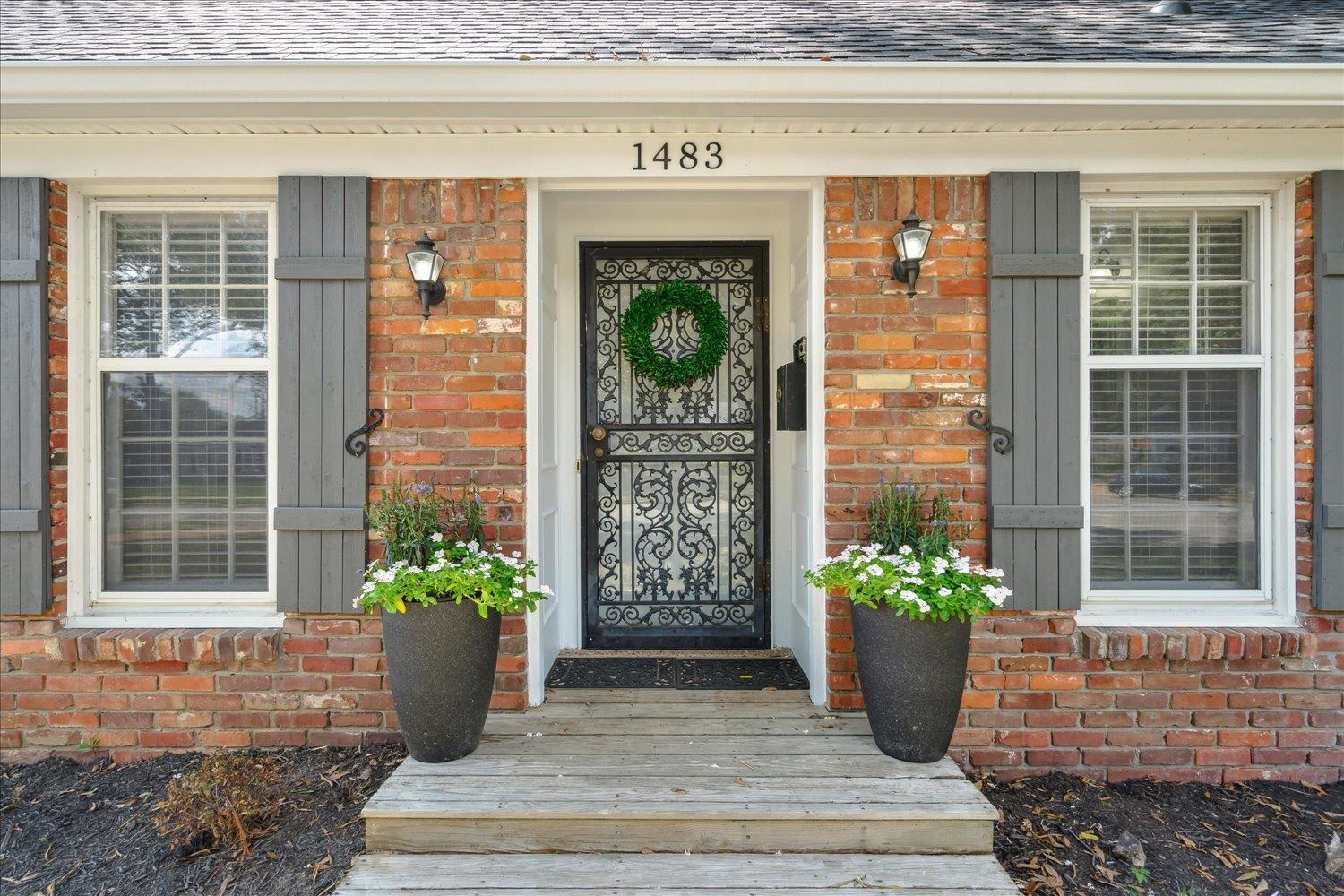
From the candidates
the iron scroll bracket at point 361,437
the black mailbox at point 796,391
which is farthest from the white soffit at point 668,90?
the iron scroll bracket at point 361,437

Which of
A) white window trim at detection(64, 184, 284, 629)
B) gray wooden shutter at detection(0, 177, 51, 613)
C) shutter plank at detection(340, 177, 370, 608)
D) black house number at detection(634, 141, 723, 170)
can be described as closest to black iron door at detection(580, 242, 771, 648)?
black house number at detection(634, 141, 723, 170)

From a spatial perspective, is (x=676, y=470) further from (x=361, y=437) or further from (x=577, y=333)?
(x=361, y=437)

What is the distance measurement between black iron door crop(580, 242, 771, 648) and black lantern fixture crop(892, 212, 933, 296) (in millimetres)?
893

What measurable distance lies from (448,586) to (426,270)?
111 cm

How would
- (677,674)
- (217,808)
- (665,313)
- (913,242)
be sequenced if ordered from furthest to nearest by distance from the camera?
(665,313), (677,674), (913,242), (217,808)

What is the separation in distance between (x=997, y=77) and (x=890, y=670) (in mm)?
1964

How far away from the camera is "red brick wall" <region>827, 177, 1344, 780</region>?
2.58 meters

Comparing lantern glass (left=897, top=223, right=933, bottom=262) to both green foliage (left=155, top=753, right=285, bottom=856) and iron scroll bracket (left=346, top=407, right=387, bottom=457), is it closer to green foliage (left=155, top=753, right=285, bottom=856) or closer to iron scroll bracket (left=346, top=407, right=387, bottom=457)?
iron scroll bracket (left=346, top=407, right=387, bottom=457)

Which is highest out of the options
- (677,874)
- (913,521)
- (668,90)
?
Answer: (668,90)

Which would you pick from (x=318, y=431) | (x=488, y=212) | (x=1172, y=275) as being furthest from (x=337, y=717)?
(x=1172, y=275)

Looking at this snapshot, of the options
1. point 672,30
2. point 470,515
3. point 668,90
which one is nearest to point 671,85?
point 668,90

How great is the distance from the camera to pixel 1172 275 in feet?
8.80

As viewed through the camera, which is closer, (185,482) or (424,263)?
(424,263)

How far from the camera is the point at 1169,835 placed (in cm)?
229
